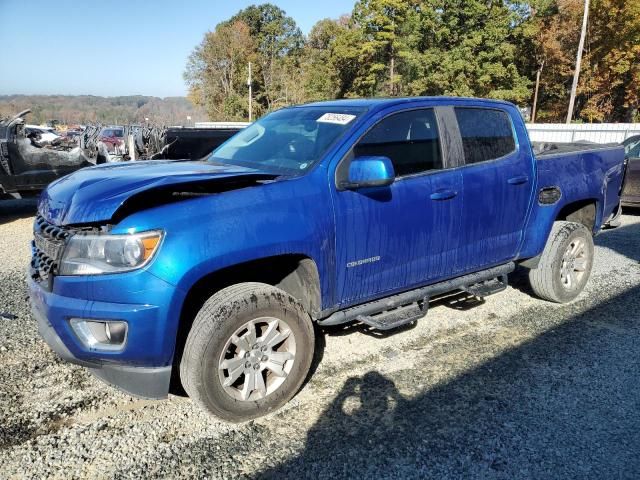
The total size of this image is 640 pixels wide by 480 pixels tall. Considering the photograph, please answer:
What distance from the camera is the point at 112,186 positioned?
9.18ft

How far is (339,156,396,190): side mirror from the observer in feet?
10.1

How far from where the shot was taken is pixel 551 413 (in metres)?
3.11

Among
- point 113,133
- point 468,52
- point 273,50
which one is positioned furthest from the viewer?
point 273,50

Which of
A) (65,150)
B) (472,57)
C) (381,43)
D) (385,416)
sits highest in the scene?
(381,43)

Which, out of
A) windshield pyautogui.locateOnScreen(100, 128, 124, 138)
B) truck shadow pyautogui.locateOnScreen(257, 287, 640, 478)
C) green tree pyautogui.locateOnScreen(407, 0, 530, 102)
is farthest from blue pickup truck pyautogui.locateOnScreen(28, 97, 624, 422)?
green tree pyautogui.locateOnScreen(407, 0, 530, 102)

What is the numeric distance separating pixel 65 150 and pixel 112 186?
772 centimetres

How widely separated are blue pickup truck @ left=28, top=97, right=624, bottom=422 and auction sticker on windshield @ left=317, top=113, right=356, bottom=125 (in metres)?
0.02

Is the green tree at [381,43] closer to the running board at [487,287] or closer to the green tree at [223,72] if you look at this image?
the green tree at [223,72]

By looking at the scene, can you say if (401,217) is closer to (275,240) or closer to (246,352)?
(275,240)

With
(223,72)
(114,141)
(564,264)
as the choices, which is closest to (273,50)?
(223,72)

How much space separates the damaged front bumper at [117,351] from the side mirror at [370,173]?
1388 mm

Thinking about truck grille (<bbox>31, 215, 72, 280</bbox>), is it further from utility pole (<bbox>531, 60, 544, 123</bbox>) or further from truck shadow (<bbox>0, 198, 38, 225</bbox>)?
utility pole (<bbox>531, 60, 544, 123</bbox>)

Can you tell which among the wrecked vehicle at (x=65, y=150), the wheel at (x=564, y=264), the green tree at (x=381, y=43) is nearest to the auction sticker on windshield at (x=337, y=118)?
the wheel at (x=564, y=264)

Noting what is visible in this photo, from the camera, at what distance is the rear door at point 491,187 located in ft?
12.9
